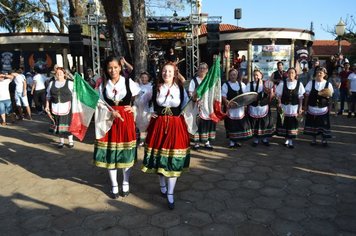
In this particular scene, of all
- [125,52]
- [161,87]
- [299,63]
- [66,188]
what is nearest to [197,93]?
[161,87]

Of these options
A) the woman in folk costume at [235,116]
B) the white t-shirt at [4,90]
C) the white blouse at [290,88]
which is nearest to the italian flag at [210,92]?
the woman in folk costume at [235,116]

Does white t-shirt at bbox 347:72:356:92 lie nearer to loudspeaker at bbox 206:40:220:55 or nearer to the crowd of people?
the crowd of people

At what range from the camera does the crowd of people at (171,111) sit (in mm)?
4242

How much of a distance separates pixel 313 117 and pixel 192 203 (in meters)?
3.80

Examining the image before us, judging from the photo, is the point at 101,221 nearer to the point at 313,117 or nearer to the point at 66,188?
the point at 66,188

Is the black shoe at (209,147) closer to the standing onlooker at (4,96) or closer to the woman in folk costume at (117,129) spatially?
the woman in folk costume at (117,129)

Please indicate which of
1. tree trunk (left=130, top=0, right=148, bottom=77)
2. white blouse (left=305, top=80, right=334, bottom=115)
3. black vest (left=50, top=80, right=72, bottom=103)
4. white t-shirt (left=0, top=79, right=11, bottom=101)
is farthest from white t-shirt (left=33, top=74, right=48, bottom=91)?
white blouse (left=305, top=80, right=334, bottom=115)

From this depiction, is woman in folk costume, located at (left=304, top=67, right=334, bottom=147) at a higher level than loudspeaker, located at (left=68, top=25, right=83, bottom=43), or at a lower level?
lower

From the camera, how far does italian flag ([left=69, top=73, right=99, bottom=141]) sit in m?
4.44

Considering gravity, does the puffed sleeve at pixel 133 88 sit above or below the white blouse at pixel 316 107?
above

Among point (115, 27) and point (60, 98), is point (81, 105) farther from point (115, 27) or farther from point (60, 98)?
point (115, 27)

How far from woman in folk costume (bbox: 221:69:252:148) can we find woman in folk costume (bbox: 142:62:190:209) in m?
2.45

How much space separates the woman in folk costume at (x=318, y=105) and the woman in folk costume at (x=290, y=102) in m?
0.20

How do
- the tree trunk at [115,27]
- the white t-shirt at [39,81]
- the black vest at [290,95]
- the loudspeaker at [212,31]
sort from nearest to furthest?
the black vest at [290,95]
the tree trunk at [115,27]
the white t-shirt at [39,81]
the loudspeaker at [212,31]
